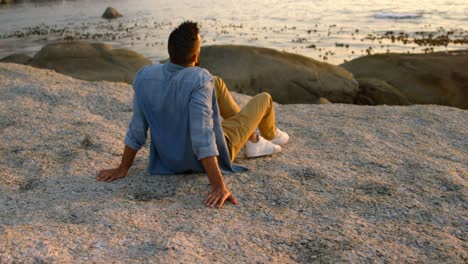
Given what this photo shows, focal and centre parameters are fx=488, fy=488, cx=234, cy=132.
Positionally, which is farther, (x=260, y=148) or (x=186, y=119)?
(x=260, y=148)

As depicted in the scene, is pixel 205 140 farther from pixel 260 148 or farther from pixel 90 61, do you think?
pixel 90 61

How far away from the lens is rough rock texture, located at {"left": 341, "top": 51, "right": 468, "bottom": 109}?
414 inches

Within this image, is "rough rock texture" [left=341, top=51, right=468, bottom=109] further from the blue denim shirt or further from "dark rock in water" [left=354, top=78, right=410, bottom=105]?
the blue denim shirt

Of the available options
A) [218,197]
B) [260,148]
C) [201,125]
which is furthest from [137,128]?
[260,148]

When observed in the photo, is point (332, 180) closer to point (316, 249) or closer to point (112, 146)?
point (316, 249)

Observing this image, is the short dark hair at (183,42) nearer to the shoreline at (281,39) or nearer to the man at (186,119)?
the man at (186,119)

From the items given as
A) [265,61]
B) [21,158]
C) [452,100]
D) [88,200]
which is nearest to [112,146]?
[21,158]

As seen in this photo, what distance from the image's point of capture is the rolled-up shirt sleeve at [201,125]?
390 cm

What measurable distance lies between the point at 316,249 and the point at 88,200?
6.17ft

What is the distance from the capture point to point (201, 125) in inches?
154

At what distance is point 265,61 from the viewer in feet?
34.9

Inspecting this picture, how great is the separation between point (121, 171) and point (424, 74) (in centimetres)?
842

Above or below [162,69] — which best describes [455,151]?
below

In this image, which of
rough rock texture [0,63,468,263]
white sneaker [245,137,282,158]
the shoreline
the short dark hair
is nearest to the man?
the short dark hair
